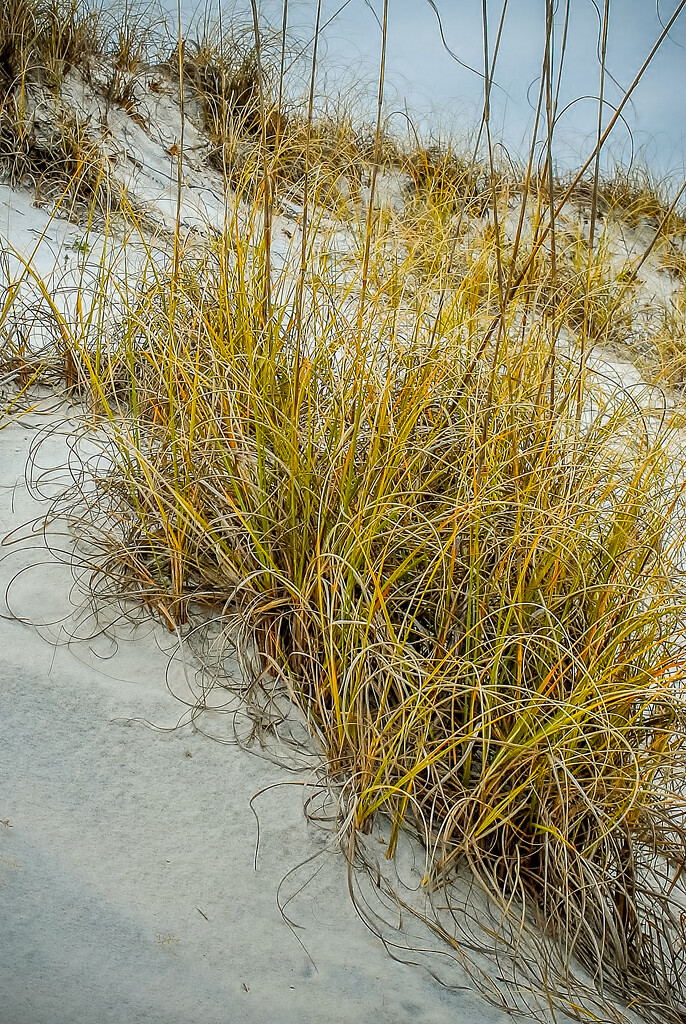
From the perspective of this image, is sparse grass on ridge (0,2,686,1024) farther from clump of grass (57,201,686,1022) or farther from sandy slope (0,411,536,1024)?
sandy slope (0,411,536,1024)

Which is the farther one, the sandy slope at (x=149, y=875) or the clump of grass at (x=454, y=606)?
the clump of grass at (x=454, y=606)

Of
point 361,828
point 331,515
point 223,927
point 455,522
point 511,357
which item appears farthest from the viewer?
point 511,357

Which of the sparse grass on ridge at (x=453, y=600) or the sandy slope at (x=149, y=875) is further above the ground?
the sparse grass on ridge at (x=453, y=600)

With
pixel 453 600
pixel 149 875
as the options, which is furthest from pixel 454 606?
pixel 149 875

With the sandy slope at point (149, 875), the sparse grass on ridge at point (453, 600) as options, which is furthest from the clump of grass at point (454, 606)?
the sandy slope at point (149, 875)

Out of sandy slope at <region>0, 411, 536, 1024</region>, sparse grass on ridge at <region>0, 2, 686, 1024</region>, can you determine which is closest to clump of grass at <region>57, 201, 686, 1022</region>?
sparse grass on ridge at <region>0, 2, 686, 1024</region>

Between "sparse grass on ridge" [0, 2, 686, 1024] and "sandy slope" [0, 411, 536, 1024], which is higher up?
"sparse grass on ridge" [0, 2, 686, 1024]

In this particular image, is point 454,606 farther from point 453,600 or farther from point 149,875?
point 149,875

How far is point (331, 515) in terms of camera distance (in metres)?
1.45

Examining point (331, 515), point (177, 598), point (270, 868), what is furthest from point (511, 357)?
point (270, 868)

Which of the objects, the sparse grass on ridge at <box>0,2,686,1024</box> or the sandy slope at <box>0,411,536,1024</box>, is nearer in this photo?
the sandy slope at <box>0,411,536,1024</box>

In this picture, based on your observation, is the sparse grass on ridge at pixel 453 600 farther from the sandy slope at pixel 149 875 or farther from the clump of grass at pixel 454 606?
the sandy slope at pixel 149 875

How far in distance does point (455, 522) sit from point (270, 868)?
0.66 metres

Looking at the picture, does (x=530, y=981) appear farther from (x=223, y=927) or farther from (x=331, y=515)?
(x=331, y=515)
